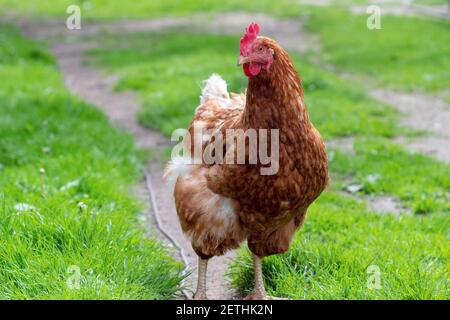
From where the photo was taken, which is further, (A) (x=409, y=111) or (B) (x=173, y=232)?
(A) (x=409, y=111)

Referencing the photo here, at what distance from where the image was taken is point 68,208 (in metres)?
4.53

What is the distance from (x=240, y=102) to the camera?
4.23 meters

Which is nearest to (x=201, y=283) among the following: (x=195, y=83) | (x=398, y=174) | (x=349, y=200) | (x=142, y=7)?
(x=349, y=200)

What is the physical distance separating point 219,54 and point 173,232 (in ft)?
23.3

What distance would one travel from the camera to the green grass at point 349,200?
3689 mm

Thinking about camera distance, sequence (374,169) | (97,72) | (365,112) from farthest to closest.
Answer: (97,72) < (365,112) < (374,169)

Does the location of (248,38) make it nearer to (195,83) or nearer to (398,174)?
(398,174)

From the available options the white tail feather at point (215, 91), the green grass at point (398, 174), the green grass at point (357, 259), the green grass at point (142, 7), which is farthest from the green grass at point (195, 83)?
the green grass at point (142, 7)

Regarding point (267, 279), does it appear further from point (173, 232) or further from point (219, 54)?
point (219, 54)

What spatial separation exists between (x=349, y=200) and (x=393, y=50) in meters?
7.50

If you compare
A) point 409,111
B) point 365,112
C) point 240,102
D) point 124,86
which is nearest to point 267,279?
point 240,102

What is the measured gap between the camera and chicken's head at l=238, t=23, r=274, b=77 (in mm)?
3318

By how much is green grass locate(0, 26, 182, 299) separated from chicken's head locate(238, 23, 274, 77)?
4.50 feet

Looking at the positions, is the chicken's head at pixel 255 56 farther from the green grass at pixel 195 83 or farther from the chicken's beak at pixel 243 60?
the green grass at pixel 195 83
